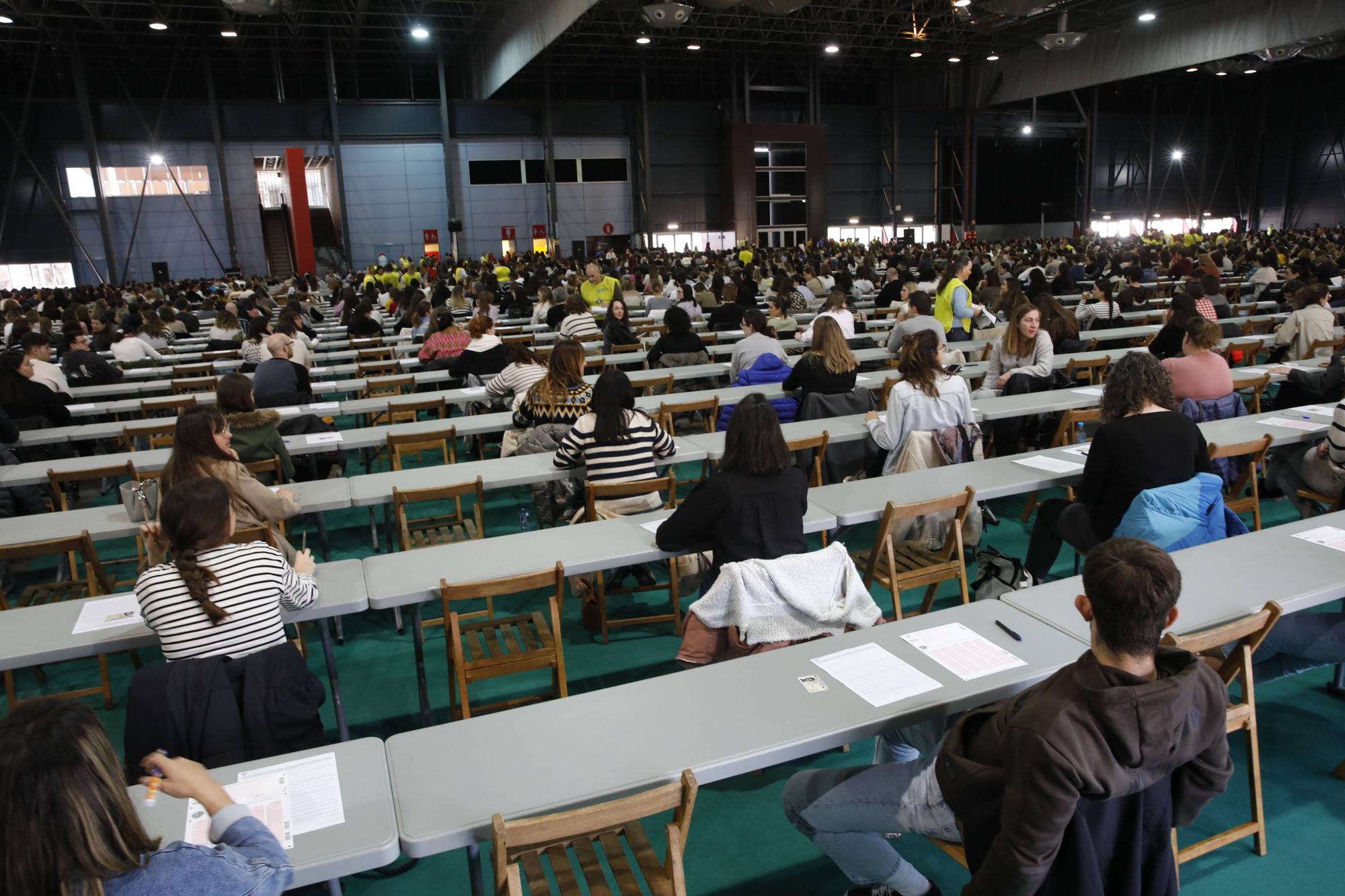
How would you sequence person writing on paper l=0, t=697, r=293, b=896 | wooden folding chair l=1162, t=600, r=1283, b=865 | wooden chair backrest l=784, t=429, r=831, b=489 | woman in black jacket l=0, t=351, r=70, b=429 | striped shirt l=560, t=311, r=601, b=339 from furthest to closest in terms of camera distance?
striped shirt l=560, t=311, r=601, b=339 < woman in black jacket l=0, t=351, r=70, b=429 < wooden chair backrest l=784, t=429, r=831, b=489 < wooden folding chair l=1162, t=600, r=1283, b=865 < person writing on paper l=0, t=697, r=293, b=896

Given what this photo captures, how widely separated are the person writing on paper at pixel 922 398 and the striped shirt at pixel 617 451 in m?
1.24

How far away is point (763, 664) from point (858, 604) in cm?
57

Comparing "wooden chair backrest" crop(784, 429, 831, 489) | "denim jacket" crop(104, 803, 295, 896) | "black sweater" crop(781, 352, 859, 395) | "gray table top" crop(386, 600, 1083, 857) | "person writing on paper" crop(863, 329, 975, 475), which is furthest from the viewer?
"black sweater" crop(781, 352, 859, 395)

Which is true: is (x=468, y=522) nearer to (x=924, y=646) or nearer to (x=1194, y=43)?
(x=924, y=646)

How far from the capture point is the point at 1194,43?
20.5 metres

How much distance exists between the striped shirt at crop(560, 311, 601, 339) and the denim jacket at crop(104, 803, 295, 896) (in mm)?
7821

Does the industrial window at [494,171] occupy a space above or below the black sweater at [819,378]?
above

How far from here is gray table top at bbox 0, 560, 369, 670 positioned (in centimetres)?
271

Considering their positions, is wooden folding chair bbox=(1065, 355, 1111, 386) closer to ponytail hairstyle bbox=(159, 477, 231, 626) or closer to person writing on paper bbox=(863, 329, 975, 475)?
person writing on paper bbox=(863, 329, 975, 475)

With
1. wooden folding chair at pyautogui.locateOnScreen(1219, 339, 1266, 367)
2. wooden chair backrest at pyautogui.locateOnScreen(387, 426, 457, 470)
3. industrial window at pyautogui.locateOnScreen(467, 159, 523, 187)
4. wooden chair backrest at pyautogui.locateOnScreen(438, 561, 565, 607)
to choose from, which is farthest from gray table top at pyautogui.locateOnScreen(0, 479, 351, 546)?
industrial window at pyautogui.locateOnScreen(467, 159, 523, 187)

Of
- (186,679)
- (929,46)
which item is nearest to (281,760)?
(186,679)

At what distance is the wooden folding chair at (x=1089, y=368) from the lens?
6.83 meters

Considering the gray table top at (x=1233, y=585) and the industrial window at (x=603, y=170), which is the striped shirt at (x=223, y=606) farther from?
the industrial window at (x=603, y=170)

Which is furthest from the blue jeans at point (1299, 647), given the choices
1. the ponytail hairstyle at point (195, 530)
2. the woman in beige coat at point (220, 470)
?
the woman in beige coat at point (220, 470)
